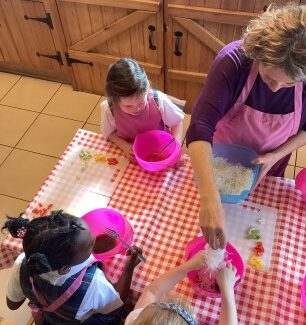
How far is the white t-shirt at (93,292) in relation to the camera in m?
1.22

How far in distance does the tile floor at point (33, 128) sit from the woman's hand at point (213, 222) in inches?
66.6

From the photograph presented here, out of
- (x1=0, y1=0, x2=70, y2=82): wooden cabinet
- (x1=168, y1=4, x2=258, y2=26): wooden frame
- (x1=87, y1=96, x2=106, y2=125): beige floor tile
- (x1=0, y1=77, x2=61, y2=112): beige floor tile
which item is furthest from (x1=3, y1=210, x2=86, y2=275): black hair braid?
(x1=0, y1=77, x2=61, y2=112): beige floor tile

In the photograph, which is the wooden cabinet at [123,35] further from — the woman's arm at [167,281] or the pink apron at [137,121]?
the woman's arm at [167,281]

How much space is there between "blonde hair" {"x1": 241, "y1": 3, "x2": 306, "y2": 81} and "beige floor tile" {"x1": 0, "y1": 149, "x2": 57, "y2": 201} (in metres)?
2.05

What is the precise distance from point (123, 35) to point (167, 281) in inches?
80.7

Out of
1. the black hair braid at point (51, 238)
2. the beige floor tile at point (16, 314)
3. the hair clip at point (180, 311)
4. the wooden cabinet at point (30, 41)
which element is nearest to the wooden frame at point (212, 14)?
the wooden cabinet at point (30, 41)

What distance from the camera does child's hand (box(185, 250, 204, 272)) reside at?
1290 millimetres

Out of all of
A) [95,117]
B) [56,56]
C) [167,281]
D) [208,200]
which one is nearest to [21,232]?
[167,281]

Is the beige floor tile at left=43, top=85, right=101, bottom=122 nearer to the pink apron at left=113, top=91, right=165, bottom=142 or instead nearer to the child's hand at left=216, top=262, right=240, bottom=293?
the pink apron at left=113, top=91, right=165, bottom=142

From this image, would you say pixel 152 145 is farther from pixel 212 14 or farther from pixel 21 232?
pixel 212 14

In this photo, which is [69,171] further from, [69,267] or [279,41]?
[279,41]

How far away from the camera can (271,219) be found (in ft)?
5.01

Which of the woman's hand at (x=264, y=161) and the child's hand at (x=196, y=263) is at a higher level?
the woman's hand at (x=264, y=161)

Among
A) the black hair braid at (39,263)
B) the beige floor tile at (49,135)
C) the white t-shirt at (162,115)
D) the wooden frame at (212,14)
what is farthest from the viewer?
the beige floor tile at (49,135)
